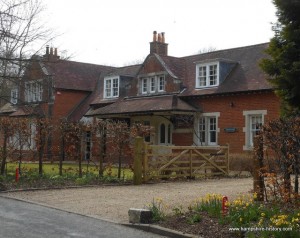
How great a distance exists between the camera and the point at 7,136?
57.6 ft

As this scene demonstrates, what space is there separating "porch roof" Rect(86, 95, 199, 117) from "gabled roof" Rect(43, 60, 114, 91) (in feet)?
20.5

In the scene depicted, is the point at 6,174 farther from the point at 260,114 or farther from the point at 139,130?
the point at 260,114

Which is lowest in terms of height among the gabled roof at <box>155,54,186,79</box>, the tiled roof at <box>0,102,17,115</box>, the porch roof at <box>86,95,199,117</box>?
the porch roof at <box>86,95,199,117</box>

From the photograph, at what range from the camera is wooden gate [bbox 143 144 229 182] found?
17.8m

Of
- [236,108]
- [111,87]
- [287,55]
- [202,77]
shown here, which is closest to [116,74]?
[111,87]

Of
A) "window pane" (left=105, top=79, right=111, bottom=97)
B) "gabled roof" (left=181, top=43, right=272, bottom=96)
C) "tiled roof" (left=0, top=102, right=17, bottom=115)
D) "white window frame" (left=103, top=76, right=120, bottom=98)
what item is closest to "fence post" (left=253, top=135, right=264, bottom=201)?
"gabled roof" (left=181, top=43, right=272, bottom=96)

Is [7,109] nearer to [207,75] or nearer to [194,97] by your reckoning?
[194,97]

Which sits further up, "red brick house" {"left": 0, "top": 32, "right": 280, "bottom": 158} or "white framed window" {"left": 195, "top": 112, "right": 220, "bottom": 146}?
"red brick house" {"left": 0, "top": 32, "right": 280, "bottom": 158}

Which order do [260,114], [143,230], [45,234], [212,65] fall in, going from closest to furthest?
[45,234] → [143,230] → [260,114] → [212,65]

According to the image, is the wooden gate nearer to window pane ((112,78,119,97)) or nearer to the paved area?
the paved area

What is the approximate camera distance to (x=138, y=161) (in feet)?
56.9

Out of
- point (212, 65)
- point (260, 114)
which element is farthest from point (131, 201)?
point (212, 65)

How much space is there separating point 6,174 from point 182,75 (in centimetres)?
1599

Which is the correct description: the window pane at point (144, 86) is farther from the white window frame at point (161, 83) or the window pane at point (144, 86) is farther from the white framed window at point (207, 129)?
the white framed window at point (207, 129)
